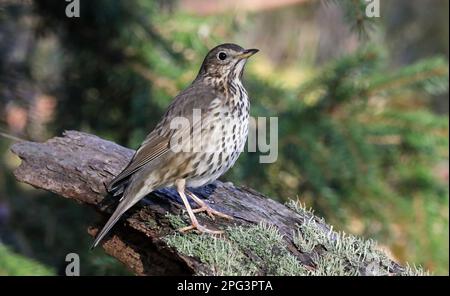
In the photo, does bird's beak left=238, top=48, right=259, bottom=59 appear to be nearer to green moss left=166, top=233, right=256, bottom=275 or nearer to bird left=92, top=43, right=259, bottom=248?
bird left=92, top=43, right=259, bottom=248

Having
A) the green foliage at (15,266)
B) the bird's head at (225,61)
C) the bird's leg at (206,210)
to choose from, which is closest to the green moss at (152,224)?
the bird's leg at (206,210)

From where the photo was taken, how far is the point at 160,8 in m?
5.09

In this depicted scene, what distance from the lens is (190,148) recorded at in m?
3.47

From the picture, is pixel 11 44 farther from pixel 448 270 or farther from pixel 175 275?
pixel 448 270

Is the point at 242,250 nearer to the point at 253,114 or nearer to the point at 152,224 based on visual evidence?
the point at 152,224

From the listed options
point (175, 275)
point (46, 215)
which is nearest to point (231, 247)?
point (175, 275)

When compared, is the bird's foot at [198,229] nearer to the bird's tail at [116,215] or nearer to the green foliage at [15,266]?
the bird's tail at [116,215]

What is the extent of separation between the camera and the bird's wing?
3244 mm

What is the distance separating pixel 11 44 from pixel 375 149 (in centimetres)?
253

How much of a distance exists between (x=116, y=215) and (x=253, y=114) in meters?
1.41

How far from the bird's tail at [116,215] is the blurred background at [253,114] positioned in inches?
43.9

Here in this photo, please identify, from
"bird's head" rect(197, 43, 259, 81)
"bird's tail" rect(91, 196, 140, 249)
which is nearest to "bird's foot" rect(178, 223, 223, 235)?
"bird's tail" rect(91, 196, 140, 249)

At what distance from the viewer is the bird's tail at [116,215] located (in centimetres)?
309

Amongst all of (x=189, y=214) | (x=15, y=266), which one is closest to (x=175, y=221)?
(x=189, y=214)
